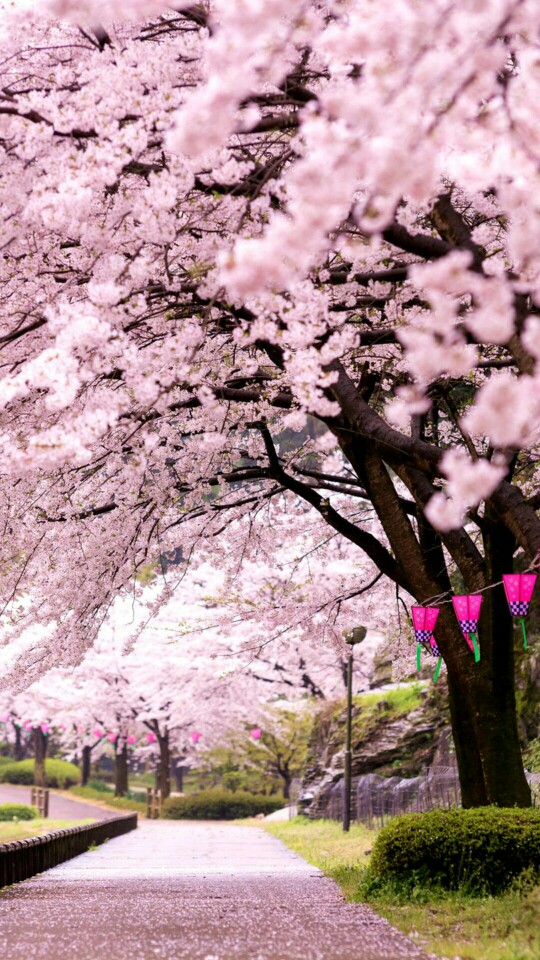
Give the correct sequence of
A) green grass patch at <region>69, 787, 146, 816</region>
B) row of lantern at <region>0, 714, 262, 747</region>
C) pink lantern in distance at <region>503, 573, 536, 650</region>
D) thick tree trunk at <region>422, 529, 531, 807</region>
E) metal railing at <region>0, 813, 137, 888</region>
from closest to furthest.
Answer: pink lantern in distance at <region>503, 573, 536, 650</region>
thick tree trunk at <region>422, 529, 531, 807</region>
metal railing at <region>0, 813, 137, 888</region>
row of lantern at <region>0, 714, 262, 747</region>
green grass patch at <region>69, 787, 146, 816</region>

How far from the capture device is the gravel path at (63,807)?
32353 millimetres

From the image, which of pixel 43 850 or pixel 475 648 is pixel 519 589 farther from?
pixel 43 850

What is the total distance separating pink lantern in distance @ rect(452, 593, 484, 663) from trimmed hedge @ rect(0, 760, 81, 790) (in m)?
39.3

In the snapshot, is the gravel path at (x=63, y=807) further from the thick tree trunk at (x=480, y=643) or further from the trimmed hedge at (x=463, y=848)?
the trimmed hedge at (x=463, y=848)

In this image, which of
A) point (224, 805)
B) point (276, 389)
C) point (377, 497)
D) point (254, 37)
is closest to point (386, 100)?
point (254, 37)

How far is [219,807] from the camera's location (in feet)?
115

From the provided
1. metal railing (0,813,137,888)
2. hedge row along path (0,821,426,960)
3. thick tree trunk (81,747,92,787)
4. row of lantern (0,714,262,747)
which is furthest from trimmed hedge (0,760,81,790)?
hedge row along path (0,821,426,960)

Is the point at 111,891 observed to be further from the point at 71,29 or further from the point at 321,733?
the point at 321,733

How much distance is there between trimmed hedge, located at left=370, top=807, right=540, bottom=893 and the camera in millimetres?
7984

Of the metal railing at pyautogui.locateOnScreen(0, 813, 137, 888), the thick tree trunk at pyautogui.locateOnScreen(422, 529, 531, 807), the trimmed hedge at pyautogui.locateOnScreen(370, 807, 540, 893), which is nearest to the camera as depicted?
the trimmed hedge at pyautogui.locateOnScreen(370, 807, 540, 893)

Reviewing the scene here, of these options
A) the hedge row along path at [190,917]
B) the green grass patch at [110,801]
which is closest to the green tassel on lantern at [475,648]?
the hedge row along path at [190,917]

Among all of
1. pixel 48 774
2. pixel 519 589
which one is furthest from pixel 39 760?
pixel 519 589

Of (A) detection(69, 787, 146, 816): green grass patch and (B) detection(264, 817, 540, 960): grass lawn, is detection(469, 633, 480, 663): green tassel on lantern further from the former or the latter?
(A) detection(69, 787, 146, 816): green grass patch

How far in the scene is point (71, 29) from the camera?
7676 millimetres
